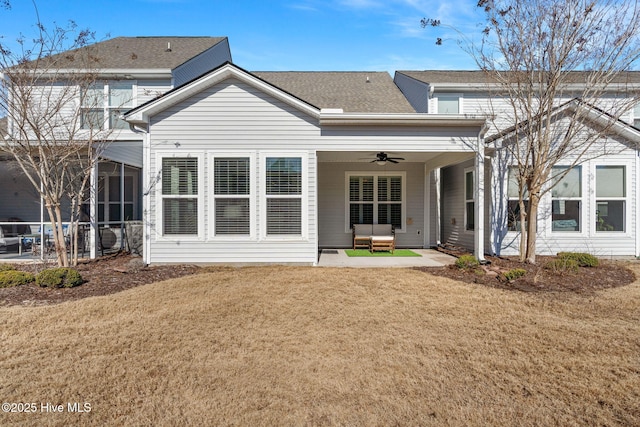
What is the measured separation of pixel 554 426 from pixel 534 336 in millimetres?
1955

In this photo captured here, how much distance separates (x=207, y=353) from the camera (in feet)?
12.5

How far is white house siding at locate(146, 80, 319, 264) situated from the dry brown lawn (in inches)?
91.0

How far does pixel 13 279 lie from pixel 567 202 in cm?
1285

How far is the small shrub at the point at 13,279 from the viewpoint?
6.45 metres

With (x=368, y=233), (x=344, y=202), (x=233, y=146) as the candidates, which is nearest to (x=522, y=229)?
(x=368, y=233)

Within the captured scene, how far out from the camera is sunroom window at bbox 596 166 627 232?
9.59 meters

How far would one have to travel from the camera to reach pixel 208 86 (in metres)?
8.38

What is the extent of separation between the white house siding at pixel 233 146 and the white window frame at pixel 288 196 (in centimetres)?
2

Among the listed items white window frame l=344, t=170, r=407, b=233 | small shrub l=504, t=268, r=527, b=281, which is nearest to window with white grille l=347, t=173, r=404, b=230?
white window frame l=344, t=170, r=407, b=233

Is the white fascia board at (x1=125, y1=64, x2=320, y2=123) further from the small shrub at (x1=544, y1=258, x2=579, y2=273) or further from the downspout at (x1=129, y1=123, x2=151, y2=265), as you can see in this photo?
the small shrub at (x1=544, y1=258, x2=579, y2=273)

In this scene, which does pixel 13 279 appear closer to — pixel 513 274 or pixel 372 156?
pixel 372 156

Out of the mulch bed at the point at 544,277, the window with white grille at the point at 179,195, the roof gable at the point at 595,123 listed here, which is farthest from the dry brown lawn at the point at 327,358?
the roof gable at the point at 595,123

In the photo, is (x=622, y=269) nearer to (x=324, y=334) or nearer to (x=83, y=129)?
(x=324, y=334)

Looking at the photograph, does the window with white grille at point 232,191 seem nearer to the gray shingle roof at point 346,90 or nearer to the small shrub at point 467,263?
the small shrub at point 467,263
